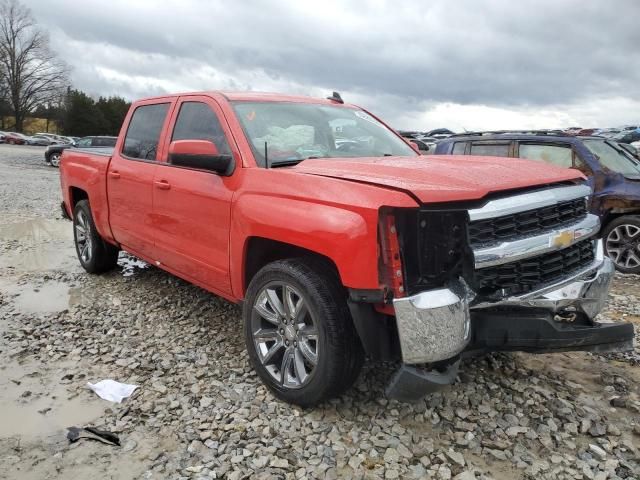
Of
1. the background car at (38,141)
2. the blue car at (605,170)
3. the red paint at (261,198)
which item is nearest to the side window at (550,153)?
the blue car at (605,170)

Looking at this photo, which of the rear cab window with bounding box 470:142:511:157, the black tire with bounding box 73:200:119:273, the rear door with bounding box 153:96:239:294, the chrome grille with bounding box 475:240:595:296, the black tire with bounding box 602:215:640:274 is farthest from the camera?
the rear cab window with bounding box 470:142:511:157

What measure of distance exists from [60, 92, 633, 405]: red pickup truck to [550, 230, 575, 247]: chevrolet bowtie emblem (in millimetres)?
11

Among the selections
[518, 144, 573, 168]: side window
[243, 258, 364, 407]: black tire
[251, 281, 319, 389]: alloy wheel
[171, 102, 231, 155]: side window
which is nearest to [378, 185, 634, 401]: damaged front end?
[243, 258, 364, 407]: black tire

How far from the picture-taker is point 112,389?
342 cm

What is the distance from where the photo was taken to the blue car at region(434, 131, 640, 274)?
6570 mm

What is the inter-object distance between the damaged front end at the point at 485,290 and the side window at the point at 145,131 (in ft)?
9.07

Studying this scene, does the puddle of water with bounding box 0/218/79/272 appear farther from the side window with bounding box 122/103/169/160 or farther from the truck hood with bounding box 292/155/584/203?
the truck hood with bounding box 292/155/584/203

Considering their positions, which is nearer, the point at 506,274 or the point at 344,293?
the point at 506,274

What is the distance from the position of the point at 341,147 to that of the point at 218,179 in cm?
94

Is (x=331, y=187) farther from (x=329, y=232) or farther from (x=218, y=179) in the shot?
(x=218, y=179)

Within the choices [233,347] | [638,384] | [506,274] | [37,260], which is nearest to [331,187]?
[506,274]

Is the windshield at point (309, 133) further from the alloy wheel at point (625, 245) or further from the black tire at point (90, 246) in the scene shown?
the alloy wheel at point (625, 245)

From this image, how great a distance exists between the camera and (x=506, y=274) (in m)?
2.75

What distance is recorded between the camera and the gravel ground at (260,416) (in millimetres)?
2688
